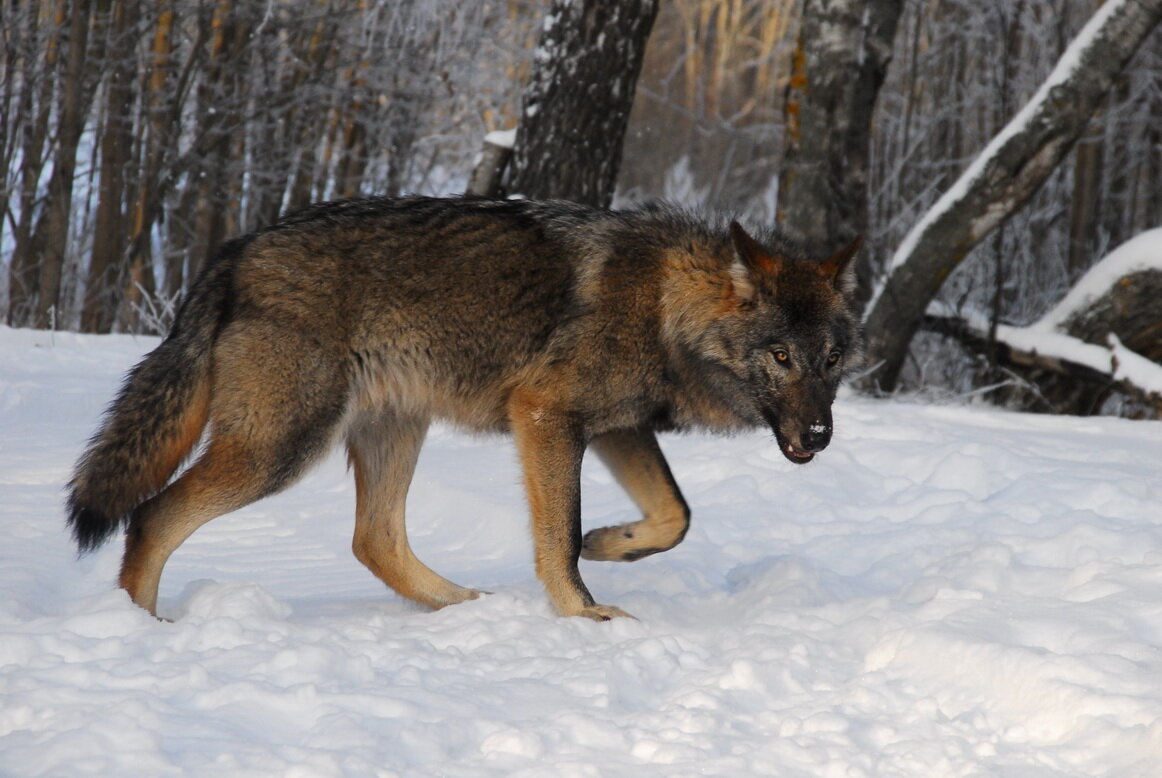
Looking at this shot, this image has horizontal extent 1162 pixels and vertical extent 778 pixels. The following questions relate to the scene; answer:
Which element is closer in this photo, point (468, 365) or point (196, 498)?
point (196, 498)

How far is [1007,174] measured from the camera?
9.18 meters

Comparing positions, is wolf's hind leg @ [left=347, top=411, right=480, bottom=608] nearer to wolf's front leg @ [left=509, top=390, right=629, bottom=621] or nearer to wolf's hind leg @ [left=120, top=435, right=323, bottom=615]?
wolf's front leg @ [left=509, top=390, right=629, bottom=621]

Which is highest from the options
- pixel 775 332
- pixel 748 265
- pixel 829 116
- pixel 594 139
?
pixel 829 116

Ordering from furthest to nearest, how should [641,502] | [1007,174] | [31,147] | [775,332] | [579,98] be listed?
[31,147] → [1007,174] → [579,98] → [641,502] → [775,332]

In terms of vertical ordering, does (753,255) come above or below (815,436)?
above

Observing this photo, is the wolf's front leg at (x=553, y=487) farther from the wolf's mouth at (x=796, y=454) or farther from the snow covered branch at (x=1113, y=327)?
the snow covered branch at (x=1113, y=327)

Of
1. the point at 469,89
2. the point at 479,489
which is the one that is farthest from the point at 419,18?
the point at 479,489

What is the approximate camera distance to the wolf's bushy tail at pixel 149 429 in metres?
3.88

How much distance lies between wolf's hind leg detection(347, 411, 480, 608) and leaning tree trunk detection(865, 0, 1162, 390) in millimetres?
5332

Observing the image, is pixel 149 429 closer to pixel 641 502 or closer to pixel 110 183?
pixel 641 502

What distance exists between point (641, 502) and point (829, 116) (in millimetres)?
5500

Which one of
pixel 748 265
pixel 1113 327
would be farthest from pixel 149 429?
pixel 1113 327

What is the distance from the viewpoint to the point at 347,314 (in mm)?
4082

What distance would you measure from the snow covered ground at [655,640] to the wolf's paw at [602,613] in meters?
0.14
